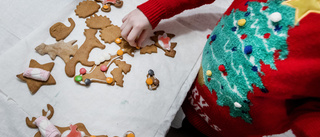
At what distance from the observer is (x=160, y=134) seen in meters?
0.50

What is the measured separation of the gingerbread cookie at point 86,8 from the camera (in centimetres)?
58

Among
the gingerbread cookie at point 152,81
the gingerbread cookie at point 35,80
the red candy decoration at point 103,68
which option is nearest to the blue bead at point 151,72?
the gingerbread cookie at point 152,81

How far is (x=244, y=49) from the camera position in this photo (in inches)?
16.0

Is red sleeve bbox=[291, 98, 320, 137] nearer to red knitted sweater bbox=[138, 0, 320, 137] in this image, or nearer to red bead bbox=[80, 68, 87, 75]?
red knitted sweater bbox=[138, 0, 320, 137]

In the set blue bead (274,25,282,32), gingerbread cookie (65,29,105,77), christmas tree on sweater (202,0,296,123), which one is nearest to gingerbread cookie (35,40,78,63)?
gingerbread cookie (65,29,105,77)

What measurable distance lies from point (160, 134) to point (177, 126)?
18.0 inches

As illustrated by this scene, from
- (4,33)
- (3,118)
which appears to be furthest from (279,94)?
(4,33)

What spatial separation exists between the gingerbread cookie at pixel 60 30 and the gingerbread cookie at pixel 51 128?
0.18 m

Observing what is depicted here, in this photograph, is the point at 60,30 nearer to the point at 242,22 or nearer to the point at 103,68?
the point at 103,68

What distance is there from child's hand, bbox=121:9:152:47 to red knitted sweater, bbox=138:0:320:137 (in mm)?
15

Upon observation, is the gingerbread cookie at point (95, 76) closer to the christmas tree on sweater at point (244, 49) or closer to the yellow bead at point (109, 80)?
the yellow bead at point (109, 80)

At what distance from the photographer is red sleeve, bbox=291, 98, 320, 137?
34 cm

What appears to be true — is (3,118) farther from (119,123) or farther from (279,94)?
(279,94)

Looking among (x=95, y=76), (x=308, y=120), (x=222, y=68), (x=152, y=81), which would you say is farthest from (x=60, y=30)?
(x=308, y=120)
